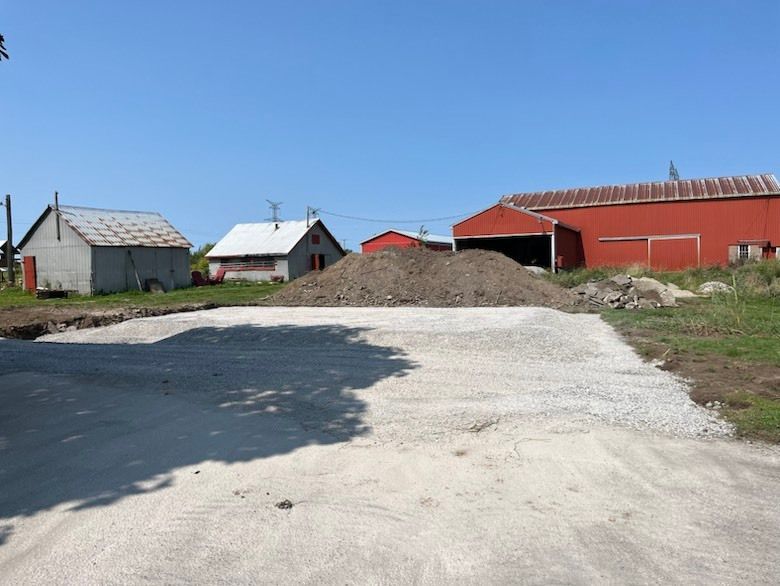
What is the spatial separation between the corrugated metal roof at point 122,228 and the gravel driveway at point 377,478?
28775 millimetres

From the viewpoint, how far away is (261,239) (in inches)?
1976

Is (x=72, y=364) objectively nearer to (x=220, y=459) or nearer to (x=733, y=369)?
(x=220, y=459)

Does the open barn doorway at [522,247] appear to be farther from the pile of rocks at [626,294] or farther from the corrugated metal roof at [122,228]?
the corrugated metal roof at [122,228]

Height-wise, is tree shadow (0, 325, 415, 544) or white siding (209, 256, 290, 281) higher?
white siding (209, 256, 290, 281)

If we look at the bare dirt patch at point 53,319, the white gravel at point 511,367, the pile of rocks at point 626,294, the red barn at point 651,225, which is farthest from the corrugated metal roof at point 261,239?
the white gravel at point 511,367

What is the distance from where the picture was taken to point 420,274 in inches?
965

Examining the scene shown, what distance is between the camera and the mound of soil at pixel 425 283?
2155cm

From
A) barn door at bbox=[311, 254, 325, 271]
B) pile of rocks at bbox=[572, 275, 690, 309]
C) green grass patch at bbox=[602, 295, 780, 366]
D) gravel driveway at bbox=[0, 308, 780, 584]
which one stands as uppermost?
barn door at bbox=[311, 254, 325, 271]

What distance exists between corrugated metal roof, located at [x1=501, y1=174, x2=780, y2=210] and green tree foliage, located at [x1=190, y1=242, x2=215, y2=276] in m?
29.7

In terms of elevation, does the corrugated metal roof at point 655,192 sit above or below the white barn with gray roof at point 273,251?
above

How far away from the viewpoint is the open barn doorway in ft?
127

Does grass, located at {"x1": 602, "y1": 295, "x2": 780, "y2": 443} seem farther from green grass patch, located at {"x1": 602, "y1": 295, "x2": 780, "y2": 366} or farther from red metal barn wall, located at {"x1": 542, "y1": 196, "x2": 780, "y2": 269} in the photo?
red metal barn wall, located at {"x1": 542, "y1": 196, "x2": 780, "y2": 269}

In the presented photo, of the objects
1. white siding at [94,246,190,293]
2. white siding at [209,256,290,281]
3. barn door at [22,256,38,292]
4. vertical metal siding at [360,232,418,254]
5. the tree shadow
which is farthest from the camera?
vertical metal siding at [360,232,418,254]

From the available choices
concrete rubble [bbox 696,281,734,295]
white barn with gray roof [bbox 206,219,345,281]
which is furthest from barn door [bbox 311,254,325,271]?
concrete rubble [bbox 696,281,734,295]
